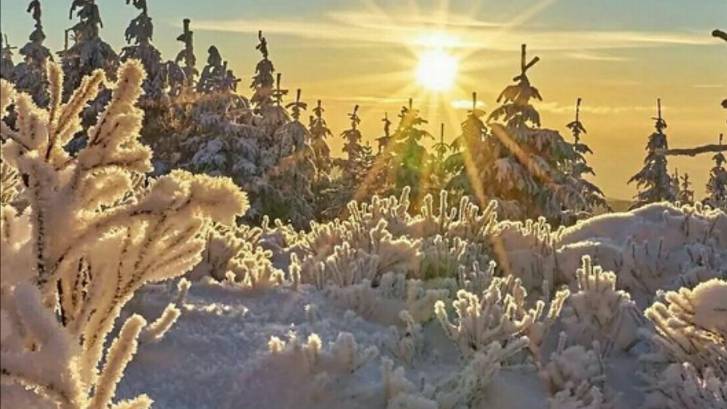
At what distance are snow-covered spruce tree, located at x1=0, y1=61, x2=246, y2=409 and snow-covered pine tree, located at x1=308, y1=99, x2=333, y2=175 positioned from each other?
141ft

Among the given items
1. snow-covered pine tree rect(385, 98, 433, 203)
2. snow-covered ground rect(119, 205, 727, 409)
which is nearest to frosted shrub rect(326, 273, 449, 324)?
snow-covered ground rect(119, 205, 727, 409)

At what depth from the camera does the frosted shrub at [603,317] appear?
16.5 ft

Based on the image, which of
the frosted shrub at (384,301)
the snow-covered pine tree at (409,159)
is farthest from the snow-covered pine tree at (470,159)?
the frosted shrub at (384,301)

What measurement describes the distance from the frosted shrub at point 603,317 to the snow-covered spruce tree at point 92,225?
143 inches

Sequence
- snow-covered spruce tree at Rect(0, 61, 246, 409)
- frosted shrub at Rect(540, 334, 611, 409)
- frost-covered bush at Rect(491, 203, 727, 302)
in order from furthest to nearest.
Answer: frost-covered bush at Rect(491, 203, 727, 302), frosted shrub at Rect(540, 334, 611, 409), snow-covered spruce tree at Rect(0, 61, 246, 409)

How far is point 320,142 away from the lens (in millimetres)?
49406

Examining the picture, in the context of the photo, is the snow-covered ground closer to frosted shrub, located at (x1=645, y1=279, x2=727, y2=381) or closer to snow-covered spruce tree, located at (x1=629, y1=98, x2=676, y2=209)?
frosted shrub, located at (x1=645, y1=279, x2=727, y2=381)

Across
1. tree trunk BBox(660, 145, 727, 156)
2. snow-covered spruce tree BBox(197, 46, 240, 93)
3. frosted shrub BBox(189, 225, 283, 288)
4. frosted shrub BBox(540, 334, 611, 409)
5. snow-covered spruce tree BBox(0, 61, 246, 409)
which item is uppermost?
snow-covered spruce tree BBox(197, 46, 240, 93)

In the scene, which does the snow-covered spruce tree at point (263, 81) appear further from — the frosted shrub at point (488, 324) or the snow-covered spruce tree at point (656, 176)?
the frosted shrub at point (488, 324)

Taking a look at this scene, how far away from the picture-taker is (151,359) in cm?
423

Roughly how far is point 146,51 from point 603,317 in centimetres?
2910

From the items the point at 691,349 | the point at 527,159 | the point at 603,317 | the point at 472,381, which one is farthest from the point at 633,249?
the point at 527,159

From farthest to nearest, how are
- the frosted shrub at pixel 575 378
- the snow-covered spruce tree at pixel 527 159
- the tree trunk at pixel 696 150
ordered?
the snow-covered spruce tree at pixel 527 159, the frosted shrub at pixel 575 378, the tree trunk at pixel 696 150

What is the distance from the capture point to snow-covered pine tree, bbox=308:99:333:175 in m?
46.7
